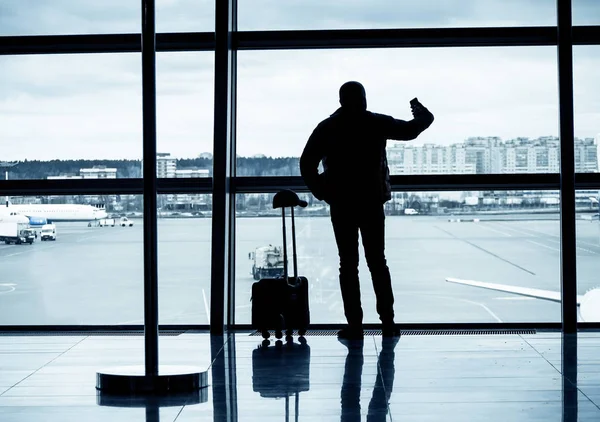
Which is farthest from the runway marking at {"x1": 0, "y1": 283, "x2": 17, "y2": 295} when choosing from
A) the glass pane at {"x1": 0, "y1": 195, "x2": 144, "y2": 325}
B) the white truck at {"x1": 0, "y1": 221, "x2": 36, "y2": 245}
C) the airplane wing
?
the airplane wing

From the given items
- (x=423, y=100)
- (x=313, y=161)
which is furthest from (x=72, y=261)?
(x=423, y=100)

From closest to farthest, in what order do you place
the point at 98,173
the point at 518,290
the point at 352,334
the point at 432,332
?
the point at 352,334 < the point at 432,332 < the point at 518,290 < the point at 98,173

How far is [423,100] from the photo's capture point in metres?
6.37

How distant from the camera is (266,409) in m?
3.50

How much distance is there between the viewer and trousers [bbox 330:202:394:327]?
549 centimetres

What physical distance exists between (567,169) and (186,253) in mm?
2458

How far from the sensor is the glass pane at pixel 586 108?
20.1 feet

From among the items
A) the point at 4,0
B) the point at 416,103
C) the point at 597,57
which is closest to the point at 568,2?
the point at 597,57

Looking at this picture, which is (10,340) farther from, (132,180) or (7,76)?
(7,76)

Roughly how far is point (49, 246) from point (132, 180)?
73cm

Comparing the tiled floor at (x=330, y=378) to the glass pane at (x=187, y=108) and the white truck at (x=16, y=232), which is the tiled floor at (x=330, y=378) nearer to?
the white truck at (x=16, y=232)

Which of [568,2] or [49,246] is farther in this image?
[49,246]

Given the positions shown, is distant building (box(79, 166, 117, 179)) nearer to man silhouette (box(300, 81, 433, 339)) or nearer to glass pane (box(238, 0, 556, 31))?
glass pane (box(238, 0, 556, 31))

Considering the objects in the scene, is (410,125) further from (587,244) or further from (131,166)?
(131,166)
